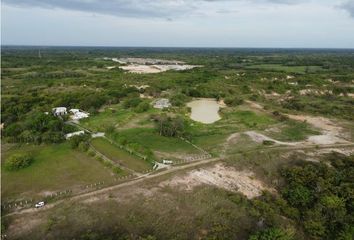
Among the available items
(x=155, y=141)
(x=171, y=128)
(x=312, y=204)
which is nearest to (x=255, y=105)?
(x=171, y=128)

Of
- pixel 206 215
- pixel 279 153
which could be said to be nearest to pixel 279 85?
pixel 279 153

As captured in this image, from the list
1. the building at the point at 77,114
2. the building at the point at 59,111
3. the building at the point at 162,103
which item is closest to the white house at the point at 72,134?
the building at the point at 77,114

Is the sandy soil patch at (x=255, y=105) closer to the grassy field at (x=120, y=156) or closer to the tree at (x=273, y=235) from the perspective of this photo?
the grassy field at (x=120, y=156)

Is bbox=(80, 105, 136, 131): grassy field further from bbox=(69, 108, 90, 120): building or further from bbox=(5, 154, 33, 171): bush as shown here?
bbox=(5, 154, 33, 171): bush

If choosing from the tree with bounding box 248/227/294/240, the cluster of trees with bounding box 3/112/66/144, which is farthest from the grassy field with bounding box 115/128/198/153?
the tree with bounding box 248/227/294/240

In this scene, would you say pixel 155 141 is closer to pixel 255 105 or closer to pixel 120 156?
pixel 120 156

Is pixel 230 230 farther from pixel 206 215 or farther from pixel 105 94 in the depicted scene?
pixel 105 94
